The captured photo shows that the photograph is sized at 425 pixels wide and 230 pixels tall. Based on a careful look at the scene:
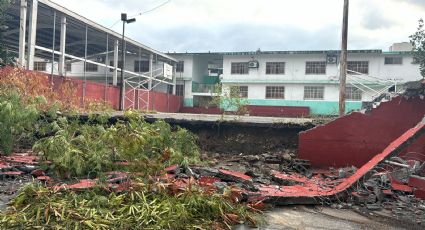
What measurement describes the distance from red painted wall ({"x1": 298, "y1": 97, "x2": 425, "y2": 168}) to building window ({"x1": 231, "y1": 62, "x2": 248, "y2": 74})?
26.8 m

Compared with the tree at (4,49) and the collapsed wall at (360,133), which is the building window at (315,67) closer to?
the tree at (4,49)

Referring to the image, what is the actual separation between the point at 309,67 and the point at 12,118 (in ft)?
95.6

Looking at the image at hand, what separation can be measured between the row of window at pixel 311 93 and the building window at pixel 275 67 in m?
1.47

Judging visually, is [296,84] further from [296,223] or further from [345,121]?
[296,223]

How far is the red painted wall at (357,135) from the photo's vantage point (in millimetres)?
8750

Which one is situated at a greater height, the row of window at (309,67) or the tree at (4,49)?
the row of window at (309,67)

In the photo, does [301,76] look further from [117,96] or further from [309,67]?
[117,96]

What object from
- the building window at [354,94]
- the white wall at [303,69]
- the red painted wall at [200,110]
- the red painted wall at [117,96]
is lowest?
the red painted wall at [200,110]

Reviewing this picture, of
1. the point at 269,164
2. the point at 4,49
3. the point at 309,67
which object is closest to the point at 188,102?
the point at 309,67

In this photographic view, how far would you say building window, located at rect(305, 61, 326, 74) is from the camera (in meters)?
33.3

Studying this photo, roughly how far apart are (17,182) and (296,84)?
97.5 feet

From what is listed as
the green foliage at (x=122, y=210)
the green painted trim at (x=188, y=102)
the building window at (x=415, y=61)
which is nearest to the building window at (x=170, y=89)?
the green painted trim at (x=188, y=102)

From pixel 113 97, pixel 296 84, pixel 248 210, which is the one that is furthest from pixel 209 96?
pixel 248 210

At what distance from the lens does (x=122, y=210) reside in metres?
4.43
